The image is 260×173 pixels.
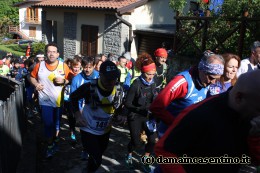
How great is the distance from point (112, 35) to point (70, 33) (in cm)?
418

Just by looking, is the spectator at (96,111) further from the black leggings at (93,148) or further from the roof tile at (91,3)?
the roof tile at (91,3)

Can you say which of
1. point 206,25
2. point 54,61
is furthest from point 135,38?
point 54,61

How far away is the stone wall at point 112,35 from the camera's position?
16.1 metres

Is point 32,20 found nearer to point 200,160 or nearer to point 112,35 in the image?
point 112,35

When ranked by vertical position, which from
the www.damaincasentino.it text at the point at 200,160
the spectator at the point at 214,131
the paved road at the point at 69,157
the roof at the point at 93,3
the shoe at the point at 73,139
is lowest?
the paved road at the point at 69,157

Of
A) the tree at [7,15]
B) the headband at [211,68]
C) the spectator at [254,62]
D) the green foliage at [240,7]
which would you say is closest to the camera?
the headband at [211,68]

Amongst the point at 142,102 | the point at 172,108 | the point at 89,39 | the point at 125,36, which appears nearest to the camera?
the point at 172,108

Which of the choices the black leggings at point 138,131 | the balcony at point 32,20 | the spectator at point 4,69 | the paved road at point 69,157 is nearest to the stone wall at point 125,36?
the spectator at point 4,69

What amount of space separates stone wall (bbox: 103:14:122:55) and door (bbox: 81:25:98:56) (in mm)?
1065

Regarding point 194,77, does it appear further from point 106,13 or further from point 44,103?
point 106,13

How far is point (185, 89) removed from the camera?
3.40 metres

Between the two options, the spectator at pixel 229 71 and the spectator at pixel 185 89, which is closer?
the spectator at pixel 185 89

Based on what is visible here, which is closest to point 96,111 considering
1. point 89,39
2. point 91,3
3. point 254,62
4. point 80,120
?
point 80,120

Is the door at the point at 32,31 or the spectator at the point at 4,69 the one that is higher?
the door at the point at 32,31
